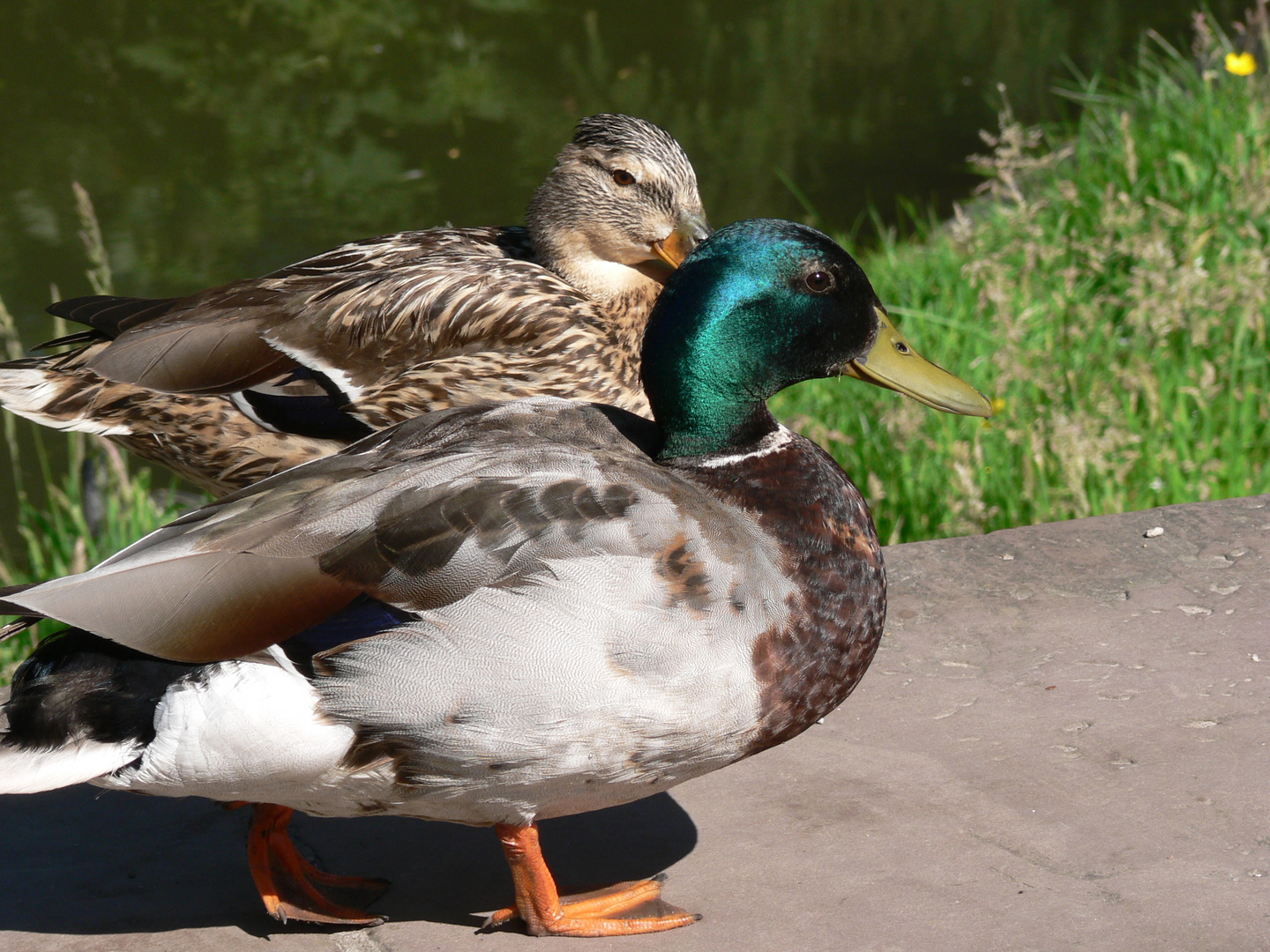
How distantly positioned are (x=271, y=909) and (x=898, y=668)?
1.40 meters

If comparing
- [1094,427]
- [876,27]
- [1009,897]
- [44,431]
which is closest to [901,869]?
[1009,897]

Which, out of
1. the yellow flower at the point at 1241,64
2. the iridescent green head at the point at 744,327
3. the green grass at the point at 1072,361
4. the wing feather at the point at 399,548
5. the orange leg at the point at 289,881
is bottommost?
the orange leg at the point at 289,881

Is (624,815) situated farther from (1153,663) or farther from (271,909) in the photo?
(1153,663)

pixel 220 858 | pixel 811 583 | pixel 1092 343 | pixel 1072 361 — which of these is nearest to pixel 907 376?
pixel 811 583

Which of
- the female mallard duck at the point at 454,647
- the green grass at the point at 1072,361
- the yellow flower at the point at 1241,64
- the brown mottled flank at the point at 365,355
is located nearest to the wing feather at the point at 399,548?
the female mallard duck at the point at 454,647

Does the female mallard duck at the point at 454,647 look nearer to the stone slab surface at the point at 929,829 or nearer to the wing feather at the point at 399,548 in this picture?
the wing feather at the point at 399,548

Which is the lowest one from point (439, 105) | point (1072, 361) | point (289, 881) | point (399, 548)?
point (289, 881)

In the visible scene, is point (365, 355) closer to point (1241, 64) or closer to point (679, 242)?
point (679, 242)

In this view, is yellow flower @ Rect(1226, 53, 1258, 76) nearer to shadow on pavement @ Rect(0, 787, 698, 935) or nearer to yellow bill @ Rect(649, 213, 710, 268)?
yellow bill @ Rect(649, 213, 710, 268)

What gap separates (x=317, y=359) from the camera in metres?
3.37

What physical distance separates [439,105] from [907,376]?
649 cm

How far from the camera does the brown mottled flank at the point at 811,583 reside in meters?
2.32

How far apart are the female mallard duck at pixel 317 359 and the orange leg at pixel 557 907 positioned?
1212mm

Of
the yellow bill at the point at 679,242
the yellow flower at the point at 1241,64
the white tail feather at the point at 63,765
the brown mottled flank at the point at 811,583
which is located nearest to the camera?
the white tail feather at the point at 63,765
